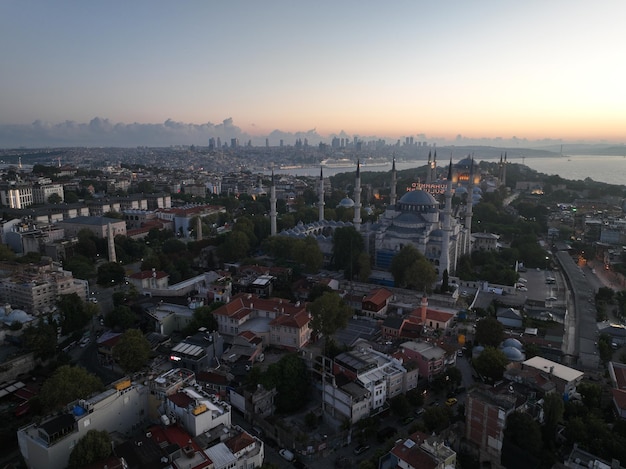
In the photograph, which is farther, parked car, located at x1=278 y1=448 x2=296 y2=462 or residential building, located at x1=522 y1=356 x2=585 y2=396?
residential building, located at x1=522 y1=356 x2=585 y2=396

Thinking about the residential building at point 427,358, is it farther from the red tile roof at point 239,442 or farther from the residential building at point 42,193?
the residential building at point 42,193

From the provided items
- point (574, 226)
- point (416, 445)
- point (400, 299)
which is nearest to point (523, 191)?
point (574, 226)

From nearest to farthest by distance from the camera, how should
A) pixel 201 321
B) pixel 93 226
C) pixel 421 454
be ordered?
pixel 421 454
pixel 201 321
pixel 93 226

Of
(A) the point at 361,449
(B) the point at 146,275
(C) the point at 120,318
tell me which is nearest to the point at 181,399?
(A) the point at 361,449

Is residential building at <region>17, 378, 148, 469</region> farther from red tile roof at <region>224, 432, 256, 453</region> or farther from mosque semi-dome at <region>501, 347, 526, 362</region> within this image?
mosque semi-dome at <region>501, 347, 526, 362</region>

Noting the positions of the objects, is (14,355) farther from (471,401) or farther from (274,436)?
(471,401)

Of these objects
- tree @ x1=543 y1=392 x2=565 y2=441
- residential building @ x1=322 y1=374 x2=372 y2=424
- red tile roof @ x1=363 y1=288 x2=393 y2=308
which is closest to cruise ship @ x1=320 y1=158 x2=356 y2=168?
red tile roof @ x1=363 y1=288 x2=393 y2=308

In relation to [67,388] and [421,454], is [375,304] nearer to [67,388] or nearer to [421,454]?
[421,454]
